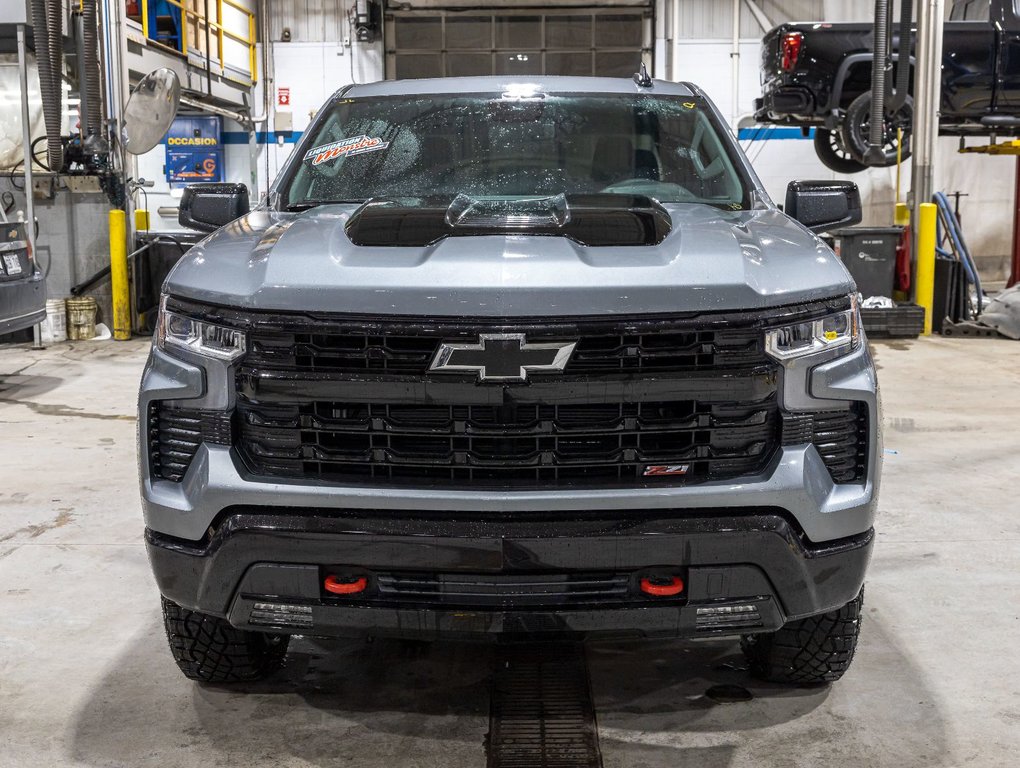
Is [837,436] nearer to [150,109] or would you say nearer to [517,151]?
[517,151]

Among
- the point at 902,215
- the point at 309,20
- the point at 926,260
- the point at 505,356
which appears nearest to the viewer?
the point at 505,356

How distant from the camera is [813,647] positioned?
2.75 m

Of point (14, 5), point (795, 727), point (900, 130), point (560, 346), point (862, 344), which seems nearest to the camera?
point (560, 346)

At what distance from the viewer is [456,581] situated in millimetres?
2248

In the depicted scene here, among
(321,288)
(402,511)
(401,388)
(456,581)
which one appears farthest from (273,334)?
(456,581)

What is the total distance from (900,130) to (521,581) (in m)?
10.7

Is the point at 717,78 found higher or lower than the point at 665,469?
higher

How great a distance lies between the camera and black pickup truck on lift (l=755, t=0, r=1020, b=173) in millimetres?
11281

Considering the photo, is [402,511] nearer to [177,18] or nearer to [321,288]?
[321,288]

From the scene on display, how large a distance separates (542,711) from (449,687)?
11.2 inches

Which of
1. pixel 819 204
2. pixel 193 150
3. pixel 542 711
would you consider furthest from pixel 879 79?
pixel 193 150

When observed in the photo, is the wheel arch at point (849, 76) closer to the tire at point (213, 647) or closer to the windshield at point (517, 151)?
the windshield at point (517, 151)

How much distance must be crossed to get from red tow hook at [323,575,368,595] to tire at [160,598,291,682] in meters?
0.47

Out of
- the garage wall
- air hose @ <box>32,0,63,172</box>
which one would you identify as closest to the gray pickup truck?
air hose @ <box>32,0,63,172</box>
